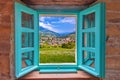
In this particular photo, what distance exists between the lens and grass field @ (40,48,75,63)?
9.62ft

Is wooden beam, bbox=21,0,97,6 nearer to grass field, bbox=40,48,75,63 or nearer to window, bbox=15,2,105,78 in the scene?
window, bbox=15,2,105,78

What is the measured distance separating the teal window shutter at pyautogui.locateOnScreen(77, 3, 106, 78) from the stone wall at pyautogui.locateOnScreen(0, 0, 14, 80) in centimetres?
94

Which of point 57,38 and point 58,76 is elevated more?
point 57,38

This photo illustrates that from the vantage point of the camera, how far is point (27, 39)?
103 inches

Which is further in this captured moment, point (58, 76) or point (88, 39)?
point (88, 39)

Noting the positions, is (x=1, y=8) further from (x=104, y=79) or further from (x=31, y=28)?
(x=104, y=79)

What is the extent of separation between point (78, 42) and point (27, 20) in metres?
0.83

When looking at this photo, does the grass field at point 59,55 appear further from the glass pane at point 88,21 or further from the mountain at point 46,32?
the glass pane at point 88,21

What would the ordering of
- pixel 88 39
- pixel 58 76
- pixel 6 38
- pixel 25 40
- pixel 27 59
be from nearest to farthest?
pixel 6 38
pixel 58 76
pixel 25 40
pixel 27 59
pixel 88 39

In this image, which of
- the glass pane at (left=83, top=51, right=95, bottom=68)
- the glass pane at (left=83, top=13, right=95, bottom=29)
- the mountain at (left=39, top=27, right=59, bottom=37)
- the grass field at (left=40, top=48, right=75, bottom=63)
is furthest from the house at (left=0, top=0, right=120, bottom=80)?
the mountain at (left=39, top=27, right=59, bottom=37)

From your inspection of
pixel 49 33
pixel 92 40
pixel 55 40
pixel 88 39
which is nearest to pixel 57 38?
pixel 55 40

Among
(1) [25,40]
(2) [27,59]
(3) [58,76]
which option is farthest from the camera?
(2) [27,59]

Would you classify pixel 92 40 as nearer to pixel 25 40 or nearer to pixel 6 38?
pixel 25 40

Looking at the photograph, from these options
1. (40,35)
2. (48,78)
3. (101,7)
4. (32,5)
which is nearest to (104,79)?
(48,78)
